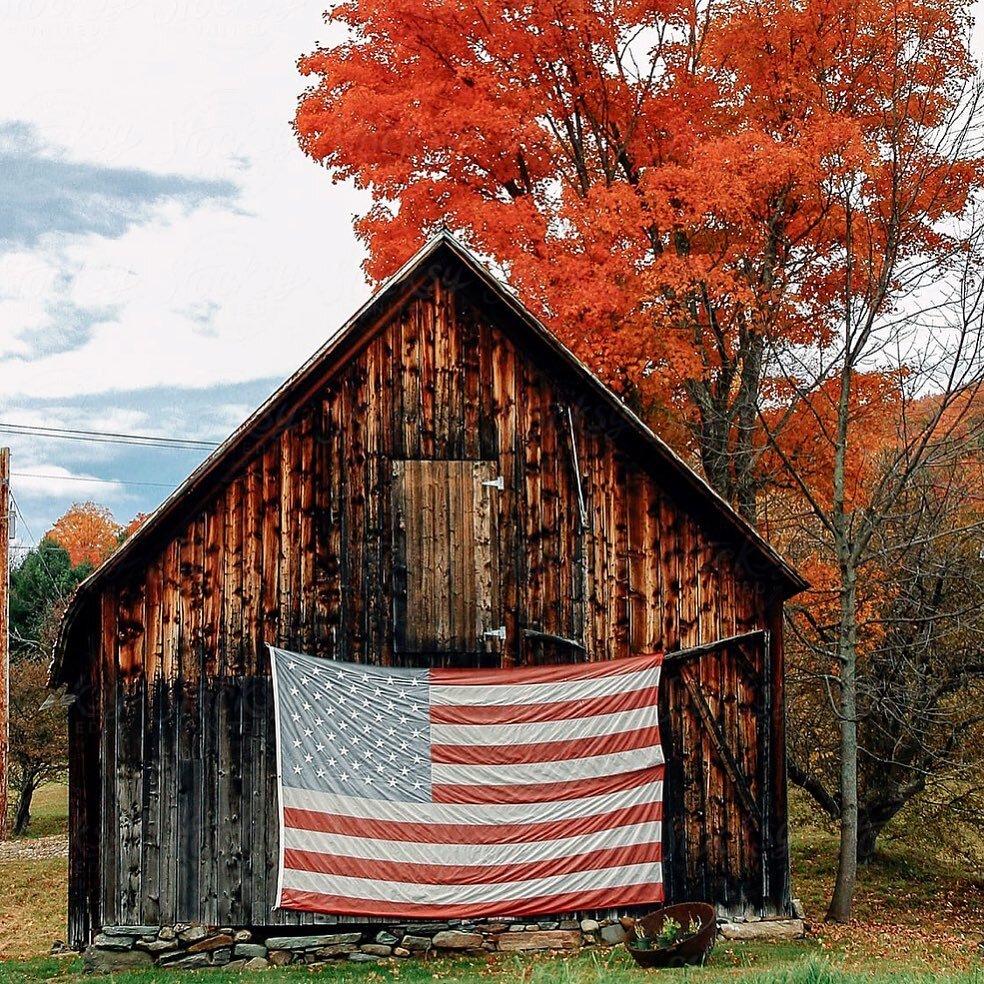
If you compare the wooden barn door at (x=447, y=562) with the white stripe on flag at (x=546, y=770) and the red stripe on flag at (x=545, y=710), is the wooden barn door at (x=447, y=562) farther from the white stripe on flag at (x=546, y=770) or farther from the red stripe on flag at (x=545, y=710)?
the white stripe on flag at (x=546, y=770)

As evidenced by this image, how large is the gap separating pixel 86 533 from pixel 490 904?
5600 centimetres

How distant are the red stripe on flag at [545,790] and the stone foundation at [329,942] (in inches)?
52.6

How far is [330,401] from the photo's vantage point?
14727 millimetres

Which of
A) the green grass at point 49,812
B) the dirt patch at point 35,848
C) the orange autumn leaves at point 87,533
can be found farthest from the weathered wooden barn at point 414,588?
the orange autumn leaves at point 87,533

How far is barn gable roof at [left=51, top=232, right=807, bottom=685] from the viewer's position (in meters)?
14.1

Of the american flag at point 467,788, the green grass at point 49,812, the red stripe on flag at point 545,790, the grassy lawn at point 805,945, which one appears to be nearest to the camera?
the grassy lawn at point 805,945

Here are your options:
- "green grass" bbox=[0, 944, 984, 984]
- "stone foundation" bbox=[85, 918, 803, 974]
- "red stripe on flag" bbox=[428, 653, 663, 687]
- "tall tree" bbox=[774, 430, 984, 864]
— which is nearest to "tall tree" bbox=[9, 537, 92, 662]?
"tall tree" bbox=[774, 430, 984, 864]

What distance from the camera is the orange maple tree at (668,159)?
1916cm

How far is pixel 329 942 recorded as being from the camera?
14.0 meters

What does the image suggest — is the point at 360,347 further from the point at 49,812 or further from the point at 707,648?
the point at 49,812

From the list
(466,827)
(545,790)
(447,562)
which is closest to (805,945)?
(545,790)

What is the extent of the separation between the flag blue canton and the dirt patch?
13.9m

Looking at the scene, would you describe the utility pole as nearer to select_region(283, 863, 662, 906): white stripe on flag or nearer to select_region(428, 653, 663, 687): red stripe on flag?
select_region(283, 863, 662, 906): white stripe on flag

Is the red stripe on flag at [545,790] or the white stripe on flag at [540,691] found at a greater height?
the white stripe on flag at [540,691]
